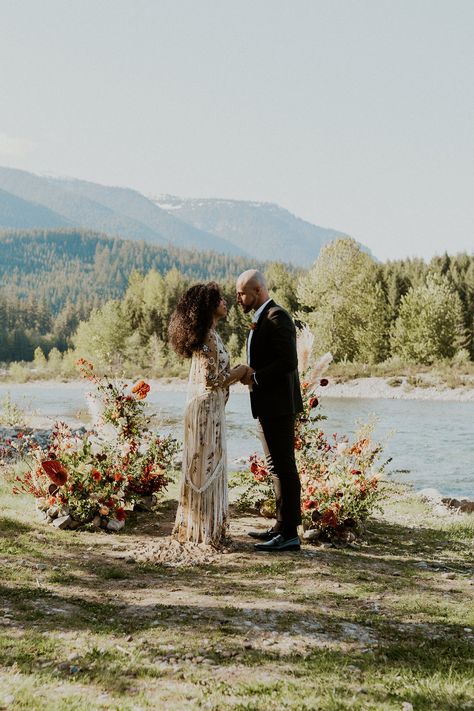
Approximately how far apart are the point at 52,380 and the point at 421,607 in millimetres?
64708

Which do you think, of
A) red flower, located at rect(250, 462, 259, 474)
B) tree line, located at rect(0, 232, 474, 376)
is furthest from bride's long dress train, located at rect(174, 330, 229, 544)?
tree line, located at rect(0, 232, 474, 376)

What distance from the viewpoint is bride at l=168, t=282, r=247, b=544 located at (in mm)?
6059

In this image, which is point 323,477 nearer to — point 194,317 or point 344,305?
point 194,317

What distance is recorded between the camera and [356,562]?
606 centimetres

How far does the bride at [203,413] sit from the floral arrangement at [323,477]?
102cm

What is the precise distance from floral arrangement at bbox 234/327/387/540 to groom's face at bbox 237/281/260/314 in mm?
1790

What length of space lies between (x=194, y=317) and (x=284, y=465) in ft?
5.19

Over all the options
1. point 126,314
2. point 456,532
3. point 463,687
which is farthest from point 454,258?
point 463,687

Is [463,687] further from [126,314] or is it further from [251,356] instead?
[126,314]

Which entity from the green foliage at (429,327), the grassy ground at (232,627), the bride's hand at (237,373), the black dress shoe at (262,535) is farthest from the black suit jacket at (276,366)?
the green foliage at (429,327)

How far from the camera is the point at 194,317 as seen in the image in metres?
6.02

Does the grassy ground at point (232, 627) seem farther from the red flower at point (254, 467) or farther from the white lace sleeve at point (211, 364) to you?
the white lace sleeve at point (211, 364)

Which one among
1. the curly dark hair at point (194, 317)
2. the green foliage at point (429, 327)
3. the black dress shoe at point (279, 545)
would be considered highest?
the green foliage at point (429, 327)

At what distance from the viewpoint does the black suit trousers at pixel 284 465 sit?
613cm
